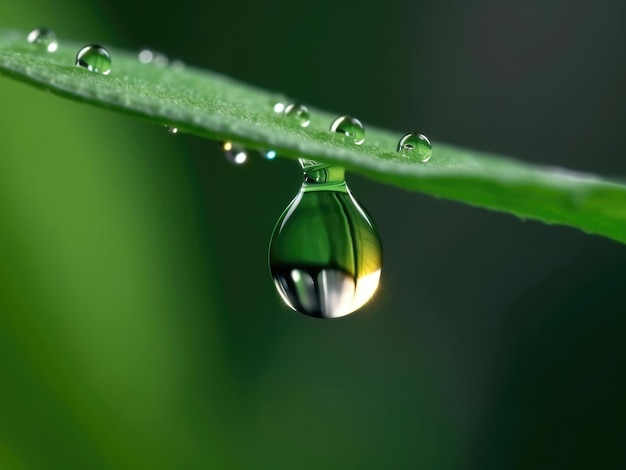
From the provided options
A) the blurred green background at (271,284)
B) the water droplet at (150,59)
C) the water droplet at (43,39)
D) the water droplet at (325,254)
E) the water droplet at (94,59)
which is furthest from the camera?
the blurred green background at (271,284)

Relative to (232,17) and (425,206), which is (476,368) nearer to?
(425,206)

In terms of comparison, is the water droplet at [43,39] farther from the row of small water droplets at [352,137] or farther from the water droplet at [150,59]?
the row of small water droplets at [352,137]

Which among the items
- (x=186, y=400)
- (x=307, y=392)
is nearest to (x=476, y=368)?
(x=307, y=392)

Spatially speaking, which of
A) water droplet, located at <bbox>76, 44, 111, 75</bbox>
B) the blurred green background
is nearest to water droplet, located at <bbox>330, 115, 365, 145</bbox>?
water droplet, located at <bbox>76, 44, 111, 75</bbox>

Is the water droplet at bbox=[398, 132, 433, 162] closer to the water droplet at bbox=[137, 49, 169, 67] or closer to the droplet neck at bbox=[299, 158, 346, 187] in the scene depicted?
the droplet neck at bbox=[299, 158, 346, 187]

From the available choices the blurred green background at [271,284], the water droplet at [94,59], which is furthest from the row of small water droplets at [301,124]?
the blurred green background at [271,284]
